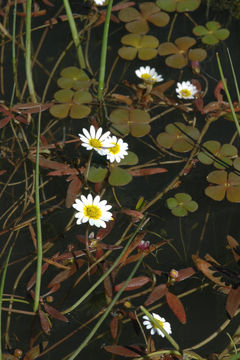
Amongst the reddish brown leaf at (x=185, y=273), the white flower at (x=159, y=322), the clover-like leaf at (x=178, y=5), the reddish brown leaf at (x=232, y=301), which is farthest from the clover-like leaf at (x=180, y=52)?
the white flower at (x=159, y=322)

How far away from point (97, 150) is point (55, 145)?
32 centimetres

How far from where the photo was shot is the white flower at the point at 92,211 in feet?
6.40

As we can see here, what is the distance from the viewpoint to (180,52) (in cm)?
278

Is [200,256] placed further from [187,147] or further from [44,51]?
[44,51]

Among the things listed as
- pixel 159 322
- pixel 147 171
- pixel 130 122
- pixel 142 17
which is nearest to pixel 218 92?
pixel 130 122

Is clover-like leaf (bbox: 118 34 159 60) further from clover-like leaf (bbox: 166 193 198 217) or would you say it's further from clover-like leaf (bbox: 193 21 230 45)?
clover-like leaf (bbox: 166 193 198 217)

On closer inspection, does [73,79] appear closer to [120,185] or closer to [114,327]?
[120,185]

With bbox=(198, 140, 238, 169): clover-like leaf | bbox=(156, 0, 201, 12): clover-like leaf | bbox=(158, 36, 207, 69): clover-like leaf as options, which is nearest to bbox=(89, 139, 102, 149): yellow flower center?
bbox=(198, 140, 238, 169): clover-like leaf

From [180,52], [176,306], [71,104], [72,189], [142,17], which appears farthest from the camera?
[142,17]

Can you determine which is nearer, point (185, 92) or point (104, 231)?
point (104, 231)

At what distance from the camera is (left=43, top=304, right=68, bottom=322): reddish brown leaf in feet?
5.78

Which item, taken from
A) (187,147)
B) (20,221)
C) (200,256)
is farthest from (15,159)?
(200,256)

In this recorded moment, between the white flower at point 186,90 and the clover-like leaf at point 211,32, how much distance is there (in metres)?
0.39

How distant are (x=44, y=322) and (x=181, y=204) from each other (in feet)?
2.47
